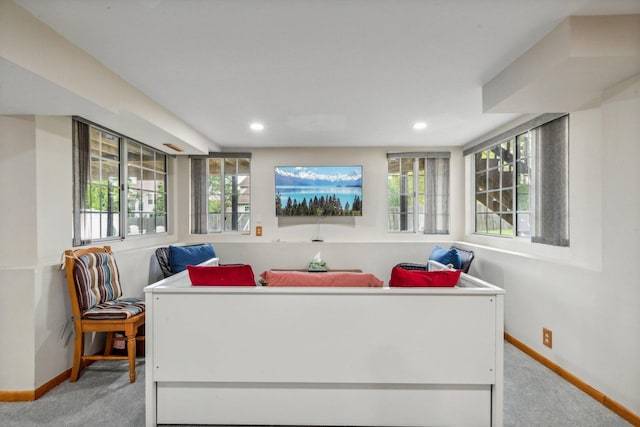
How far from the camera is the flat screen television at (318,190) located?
4750 mm

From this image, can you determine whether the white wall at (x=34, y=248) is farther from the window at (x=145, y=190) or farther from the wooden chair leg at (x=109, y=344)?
the window at (x=145, y=190)

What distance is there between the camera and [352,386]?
187 cm

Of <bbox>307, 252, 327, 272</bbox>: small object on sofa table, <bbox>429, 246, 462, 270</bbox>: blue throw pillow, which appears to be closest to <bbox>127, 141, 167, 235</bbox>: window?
<bbox>307, 252, 327, 272</bbox>: small object on sofa table

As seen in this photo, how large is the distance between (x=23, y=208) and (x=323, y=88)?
2469 mm

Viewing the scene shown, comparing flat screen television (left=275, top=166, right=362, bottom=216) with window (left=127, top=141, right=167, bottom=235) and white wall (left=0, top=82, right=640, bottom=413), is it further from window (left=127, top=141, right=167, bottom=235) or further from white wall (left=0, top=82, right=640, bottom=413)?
white wall (left=0, top=82, right=640, bottom=413)

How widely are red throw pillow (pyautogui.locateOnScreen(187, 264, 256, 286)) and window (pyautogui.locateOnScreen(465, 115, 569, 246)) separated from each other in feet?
8.78

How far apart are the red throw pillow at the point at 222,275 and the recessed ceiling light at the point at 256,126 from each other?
2.13 m

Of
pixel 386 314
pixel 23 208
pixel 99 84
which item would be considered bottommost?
pixel 386 314

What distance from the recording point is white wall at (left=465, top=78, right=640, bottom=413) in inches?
77.9

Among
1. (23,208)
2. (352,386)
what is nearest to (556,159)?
(352,386)

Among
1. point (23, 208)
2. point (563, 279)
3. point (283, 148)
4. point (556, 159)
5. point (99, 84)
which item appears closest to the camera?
point (99, 84)

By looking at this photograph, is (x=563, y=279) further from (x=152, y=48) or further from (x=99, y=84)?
(x=99, y=84)

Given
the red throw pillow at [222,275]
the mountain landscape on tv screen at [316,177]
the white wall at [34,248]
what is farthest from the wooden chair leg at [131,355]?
the mountain landscape on tv screen at [316,177]

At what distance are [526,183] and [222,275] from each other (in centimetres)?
319
